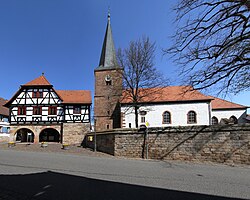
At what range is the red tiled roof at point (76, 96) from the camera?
88.6 feet

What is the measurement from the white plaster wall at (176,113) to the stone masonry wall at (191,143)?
402 inches

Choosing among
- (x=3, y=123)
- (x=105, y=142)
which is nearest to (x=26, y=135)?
(x=3, y=123)

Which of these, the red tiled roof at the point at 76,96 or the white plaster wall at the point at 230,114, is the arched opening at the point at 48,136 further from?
the white plaster wall at the point at 230,114

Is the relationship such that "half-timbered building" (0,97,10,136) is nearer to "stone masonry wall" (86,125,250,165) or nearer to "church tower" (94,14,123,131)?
"church tower" (94,14,123,131)

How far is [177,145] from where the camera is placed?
12.6 meters

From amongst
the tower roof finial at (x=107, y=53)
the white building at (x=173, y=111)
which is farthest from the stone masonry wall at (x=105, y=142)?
the tower roof finial at (x=107, y=53)

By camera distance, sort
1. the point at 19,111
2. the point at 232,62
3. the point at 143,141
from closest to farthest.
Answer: the point at 232,62, the point at 143,141, the point at 19,111

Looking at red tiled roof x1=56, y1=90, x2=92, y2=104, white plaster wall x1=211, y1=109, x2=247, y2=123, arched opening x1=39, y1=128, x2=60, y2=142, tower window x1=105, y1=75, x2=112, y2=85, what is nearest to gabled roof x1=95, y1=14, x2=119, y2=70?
tower window x1=105, y1=75, x2=112, y2=85

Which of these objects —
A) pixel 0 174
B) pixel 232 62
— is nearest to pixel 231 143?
pixel 232 62

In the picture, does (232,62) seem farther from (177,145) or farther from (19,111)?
(19,111)

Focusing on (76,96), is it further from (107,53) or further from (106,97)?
(107,53)

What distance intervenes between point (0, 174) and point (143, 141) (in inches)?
361

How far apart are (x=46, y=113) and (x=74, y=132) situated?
495 centimetres

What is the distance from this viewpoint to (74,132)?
25.6 m
